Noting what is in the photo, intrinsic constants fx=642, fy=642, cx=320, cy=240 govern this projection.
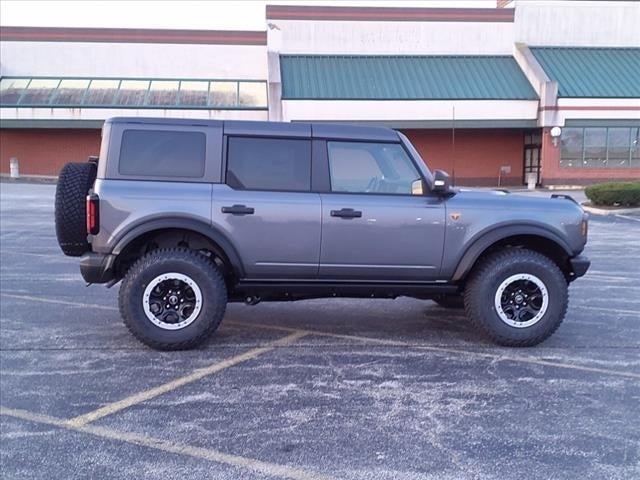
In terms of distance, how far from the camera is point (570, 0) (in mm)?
35000

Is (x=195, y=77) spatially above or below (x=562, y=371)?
above

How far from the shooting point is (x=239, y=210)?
18.4ft

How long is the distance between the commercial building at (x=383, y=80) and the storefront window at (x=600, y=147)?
56 millimetres

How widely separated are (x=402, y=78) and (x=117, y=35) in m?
15.9

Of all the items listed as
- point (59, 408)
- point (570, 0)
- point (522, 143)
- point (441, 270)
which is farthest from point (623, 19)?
point (59, 408)

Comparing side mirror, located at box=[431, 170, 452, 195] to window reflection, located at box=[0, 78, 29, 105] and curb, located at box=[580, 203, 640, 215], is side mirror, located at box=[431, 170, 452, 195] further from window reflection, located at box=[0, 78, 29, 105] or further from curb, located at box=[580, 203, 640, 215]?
window reflection, located at box=[0, 78, 29, 105]

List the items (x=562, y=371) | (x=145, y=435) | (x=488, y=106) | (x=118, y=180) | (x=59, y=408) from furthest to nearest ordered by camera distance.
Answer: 1. (x=488, y=106)
2. (x=118, y=180)
3. (x=562, y=371)
4. (x=59, y=408)
5. (x=145, y=435)

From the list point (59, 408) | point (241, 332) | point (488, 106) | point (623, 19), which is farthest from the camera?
point (623, 19)

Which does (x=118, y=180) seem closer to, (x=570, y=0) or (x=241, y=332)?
(x=241, y=332)

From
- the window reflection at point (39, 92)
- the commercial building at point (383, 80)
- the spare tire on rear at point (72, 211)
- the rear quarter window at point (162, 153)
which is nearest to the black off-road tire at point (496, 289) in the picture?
the rear quarter window at point (162, 153)

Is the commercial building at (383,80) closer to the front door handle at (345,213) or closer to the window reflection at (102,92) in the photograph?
the window reflection at (102,92)

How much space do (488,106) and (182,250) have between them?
28303 millimetres

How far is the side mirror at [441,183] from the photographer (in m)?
5.59

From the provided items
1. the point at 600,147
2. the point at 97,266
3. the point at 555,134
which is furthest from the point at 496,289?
the point at 600,147
